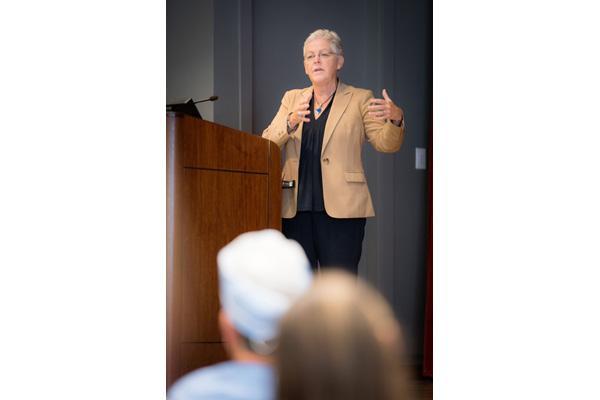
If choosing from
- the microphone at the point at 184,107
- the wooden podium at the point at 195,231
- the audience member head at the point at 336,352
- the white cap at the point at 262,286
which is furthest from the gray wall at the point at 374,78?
the audience member head at the point at 336,352

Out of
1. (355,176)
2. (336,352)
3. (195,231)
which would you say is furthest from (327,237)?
(336,352)

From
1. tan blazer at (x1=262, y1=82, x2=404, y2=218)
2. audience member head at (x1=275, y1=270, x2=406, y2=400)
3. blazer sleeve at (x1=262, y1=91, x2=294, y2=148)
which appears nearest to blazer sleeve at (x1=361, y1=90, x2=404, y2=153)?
tan blazer at (x1=262, y1=82, x2=404, y2=218)

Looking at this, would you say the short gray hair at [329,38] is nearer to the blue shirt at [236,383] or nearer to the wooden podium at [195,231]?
the wooden podium at [195,231]

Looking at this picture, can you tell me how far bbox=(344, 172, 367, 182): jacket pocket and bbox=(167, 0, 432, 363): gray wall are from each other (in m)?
0.02

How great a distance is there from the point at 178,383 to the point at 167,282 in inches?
8.7

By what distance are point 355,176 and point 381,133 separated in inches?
5.8

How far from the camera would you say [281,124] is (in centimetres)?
163

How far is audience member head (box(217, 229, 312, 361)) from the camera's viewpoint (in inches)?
33.3
